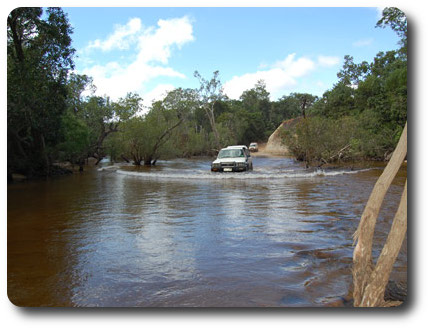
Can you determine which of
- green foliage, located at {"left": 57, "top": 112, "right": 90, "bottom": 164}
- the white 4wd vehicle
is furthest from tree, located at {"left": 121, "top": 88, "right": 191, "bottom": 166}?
the white 4wd vehicle

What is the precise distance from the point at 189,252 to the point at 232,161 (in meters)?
13.3

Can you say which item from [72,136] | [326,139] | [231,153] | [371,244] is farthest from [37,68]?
[326,139]

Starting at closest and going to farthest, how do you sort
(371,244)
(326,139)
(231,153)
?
(371,244)
(231,153)
(326,139)

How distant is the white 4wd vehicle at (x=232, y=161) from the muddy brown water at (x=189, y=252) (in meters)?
8.70

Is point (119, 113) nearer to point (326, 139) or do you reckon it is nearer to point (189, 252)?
point (326, 139)

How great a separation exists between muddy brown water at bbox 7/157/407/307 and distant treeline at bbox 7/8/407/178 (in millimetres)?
3277

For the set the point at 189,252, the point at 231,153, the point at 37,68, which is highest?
the point at 37,68

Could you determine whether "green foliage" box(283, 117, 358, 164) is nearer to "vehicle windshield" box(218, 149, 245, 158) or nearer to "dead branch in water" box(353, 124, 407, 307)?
"vehicle windshield" box(218, 149, 245, 158)

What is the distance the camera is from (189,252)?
491cm

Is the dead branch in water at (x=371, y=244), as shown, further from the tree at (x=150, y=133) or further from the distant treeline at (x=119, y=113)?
the tree at (x=150, y=133)

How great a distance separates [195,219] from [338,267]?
345 centimetres

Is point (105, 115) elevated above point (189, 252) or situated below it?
above

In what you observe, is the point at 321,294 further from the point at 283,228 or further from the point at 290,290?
the point at 283,228
